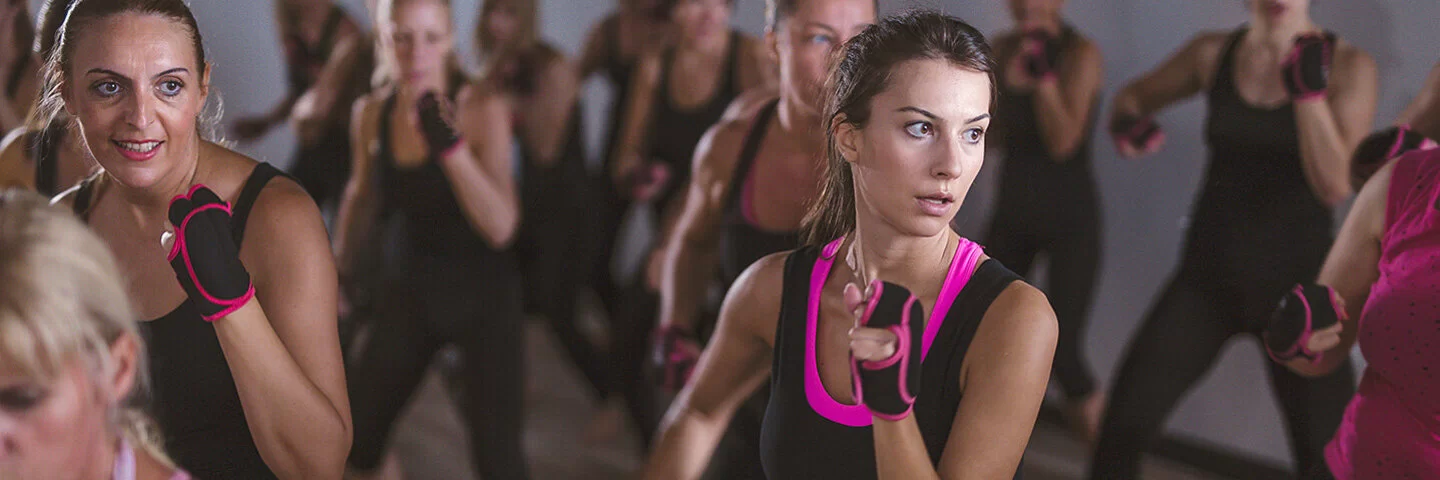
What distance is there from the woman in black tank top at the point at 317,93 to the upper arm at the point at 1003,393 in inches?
95.1

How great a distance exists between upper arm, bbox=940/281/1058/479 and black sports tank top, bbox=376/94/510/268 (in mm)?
1747

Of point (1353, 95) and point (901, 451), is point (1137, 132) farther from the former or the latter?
point (901, 451)

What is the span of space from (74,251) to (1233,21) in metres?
2.91

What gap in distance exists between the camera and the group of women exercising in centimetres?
123

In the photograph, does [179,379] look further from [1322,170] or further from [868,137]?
[1322,170]

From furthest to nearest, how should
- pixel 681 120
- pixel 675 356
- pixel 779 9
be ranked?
pixel 681 120
pixel 675 356
pixel 779 9

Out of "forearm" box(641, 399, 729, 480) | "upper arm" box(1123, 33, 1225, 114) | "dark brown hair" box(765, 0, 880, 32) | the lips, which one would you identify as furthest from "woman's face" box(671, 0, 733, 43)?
the lips

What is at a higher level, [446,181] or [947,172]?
[947,172]

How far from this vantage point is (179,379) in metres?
1.48

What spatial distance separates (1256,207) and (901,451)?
174 centimetres

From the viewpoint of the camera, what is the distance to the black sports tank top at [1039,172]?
3471 millimetres

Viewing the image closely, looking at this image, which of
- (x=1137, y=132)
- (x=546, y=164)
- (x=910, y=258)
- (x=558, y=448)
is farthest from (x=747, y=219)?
(x=546, y=164)

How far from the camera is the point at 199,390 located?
4.87 feet

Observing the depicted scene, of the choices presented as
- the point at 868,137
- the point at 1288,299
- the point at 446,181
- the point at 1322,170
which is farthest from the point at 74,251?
the point at 1322,170
